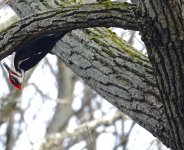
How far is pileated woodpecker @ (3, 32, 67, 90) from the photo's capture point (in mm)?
3642

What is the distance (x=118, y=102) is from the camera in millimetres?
3365

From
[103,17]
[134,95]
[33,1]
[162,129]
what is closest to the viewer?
[103,17]

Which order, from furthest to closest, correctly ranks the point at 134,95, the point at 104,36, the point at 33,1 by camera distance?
the point at 33,1
the point at 104,36
the point at 134,95

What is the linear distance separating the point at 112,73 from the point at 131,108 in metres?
0.29

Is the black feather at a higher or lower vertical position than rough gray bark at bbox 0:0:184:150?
higher

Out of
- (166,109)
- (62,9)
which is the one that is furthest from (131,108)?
(62,9)

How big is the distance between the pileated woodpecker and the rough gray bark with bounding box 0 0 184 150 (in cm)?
15

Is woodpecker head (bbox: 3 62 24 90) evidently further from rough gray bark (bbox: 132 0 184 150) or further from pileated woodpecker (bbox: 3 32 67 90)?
rough gray bark (bbox: 132 0 184 150)

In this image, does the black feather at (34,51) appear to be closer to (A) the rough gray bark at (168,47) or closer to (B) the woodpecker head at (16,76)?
(B) the woodpecker head at (16,76)

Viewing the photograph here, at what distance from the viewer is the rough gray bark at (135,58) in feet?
8.09

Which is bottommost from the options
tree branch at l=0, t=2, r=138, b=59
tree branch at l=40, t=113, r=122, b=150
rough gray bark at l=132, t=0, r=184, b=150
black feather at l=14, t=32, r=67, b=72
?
rough gray bark at l=132, t=0, r=184, b=150

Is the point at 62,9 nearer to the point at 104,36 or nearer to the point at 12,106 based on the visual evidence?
the point at 104,36

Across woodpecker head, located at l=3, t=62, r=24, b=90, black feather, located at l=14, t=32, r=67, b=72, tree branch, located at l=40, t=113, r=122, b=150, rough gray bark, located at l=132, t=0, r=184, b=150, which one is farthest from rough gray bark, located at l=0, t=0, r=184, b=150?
tree branch, located at l=40, t=113, r=122, b=150

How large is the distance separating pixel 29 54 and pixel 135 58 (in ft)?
3.11
